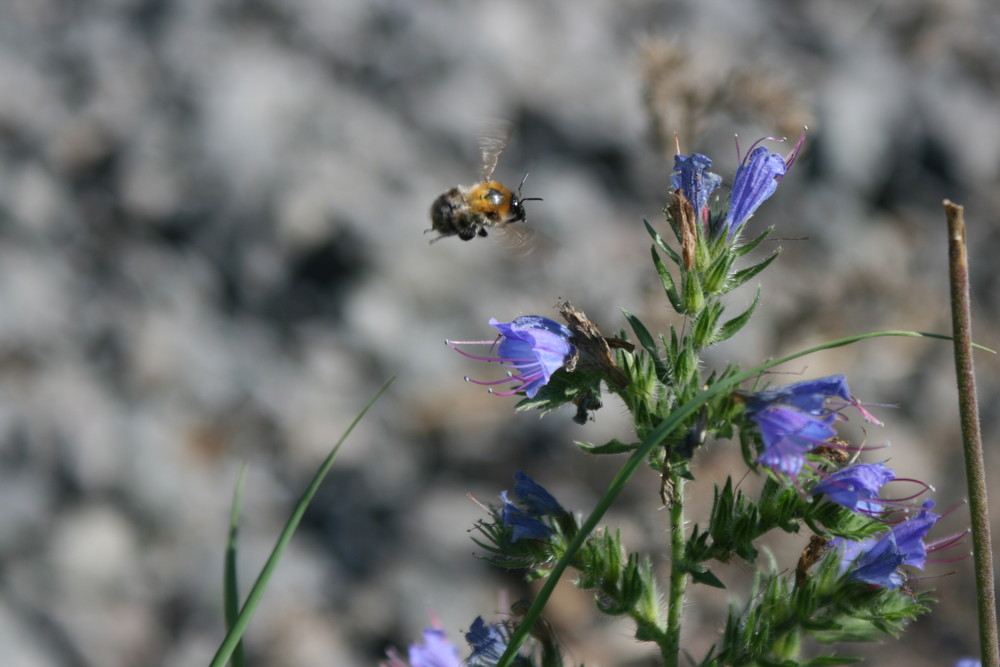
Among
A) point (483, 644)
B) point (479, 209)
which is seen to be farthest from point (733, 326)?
point (479, 209)

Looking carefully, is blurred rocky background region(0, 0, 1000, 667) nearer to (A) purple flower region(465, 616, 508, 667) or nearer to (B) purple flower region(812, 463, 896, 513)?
(A) purple flower region(465, 616, 508, 667)

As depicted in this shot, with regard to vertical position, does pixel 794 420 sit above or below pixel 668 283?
below

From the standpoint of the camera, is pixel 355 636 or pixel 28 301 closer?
pixel 355 636

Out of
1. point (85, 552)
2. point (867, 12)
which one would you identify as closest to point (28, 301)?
point (85, 552)

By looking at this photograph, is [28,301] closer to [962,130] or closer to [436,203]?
[436,203]

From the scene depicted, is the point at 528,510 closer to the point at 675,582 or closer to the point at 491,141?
the point at 675,582

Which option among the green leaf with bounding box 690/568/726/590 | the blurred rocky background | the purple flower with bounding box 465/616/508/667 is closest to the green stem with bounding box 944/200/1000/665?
the green leaf with bounding box 690/568/726/590

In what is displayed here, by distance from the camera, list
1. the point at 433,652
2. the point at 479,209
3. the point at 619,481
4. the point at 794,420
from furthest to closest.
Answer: the point at 479,209 < the point at 433,652 < the point at 794,420 < the point at 619,481
